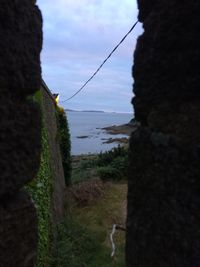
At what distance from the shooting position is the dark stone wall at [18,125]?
166cm

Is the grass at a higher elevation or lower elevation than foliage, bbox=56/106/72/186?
lower

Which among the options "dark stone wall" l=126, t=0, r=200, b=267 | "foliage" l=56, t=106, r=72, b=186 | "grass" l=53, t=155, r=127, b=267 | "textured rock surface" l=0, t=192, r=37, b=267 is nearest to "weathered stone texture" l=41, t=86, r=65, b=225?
"grass" l=53, t=155, r=127, b=267

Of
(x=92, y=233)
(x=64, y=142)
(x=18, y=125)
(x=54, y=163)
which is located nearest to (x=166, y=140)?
(x=18, y=125)

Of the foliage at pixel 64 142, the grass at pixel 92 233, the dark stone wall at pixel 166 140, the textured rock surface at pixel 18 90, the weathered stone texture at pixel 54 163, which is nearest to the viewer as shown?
the textured rock surface at pixel 18 90

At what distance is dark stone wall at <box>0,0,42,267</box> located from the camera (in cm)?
166

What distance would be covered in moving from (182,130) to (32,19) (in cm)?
74

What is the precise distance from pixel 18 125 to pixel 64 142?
13.0 meters

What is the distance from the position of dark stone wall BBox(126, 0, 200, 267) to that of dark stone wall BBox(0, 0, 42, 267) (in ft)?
1.56

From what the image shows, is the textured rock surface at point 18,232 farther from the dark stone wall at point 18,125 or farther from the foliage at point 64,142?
the foliage at point 64,142

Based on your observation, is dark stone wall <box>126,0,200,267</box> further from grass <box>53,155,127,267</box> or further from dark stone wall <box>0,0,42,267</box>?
grass <box>53,155,127,267</box>

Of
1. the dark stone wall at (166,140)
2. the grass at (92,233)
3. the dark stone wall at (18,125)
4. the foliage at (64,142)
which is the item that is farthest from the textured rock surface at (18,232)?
the foliage at (64,142)

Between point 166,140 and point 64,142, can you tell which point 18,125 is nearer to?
point 166,140

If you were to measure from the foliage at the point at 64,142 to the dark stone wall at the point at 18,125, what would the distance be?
40.9ft

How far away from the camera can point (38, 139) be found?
72.6 inches
